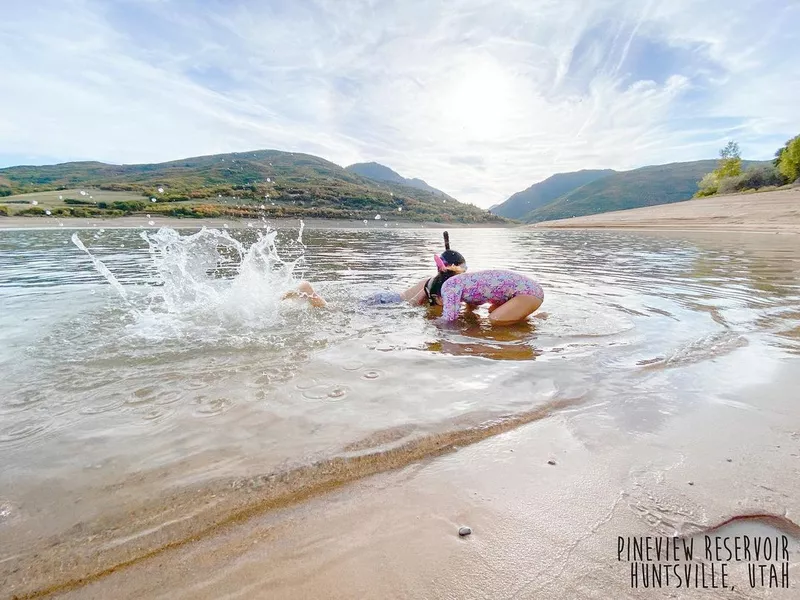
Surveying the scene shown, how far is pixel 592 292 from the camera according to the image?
9.34 m

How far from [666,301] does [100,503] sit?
918 centimetres

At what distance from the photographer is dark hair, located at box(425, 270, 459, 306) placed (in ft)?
25.3

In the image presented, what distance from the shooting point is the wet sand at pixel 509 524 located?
1.72 m

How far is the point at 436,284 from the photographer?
7.83 metres

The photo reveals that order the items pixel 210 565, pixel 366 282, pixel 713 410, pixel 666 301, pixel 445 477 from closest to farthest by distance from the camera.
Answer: pixel 210 565
pixel 445 477
pixel 713 410
pixel 666 301
pixel 366 282

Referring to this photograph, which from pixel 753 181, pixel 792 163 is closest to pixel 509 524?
pixel 792 163

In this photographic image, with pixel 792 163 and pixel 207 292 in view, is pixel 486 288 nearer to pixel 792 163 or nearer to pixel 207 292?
pixel 207 292

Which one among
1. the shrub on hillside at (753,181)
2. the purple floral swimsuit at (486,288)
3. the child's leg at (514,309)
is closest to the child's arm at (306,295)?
the purple floral swimsuit at (486,288)

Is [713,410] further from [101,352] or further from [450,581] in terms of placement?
[101,352]

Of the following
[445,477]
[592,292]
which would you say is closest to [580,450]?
[445,477]

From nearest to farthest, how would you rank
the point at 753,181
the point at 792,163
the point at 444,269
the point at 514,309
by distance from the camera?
1. the point at 514,309
2. the point at 444,269
3. the point at 792,163
4. the point at 753,181

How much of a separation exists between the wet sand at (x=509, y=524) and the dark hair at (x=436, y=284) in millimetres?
4974

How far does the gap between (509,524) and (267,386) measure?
2.70 meters

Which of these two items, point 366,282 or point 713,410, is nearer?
point 713,410
